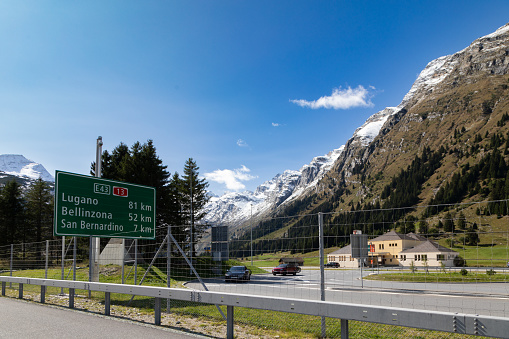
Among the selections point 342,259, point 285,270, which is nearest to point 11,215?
point 285,270

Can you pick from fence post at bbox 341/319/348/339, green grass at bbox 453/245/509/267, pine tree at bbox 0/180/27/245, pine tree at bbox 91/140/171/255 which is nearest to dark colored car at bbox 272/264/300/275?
pine tree at bbox 91/140/171/255

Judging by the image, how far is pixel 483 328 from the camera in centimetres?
484

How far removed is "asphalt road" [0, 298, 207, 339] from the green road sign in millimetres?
3249

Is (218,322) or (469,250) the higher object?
(469,250)

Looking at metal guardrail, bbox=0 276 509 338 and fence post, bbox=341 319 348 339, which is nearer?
metal guardrail, bbox=0 276 509 338

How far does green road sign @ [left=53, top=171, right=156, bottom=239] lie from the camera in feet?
43.0

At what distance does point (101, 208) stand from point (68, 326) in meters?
6.26

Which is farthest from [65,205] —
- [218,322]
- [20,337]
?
[218,322]

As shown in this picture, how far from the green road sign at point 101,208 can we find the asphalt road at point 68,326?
325 centimetres

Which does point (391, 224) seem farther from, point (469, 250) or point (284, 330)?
point (284, 330)

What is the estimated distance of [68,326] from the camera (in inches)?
335

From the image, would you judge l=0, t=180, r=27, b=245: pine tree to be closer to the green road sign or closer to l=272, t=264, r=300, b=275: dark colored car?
l=272, t=264, r=300, b=275: dark colored car

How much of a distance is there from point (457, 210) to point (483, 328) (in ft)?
11.4

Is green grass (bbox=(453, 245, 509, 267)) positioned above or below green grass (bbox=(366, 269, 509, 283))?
above
